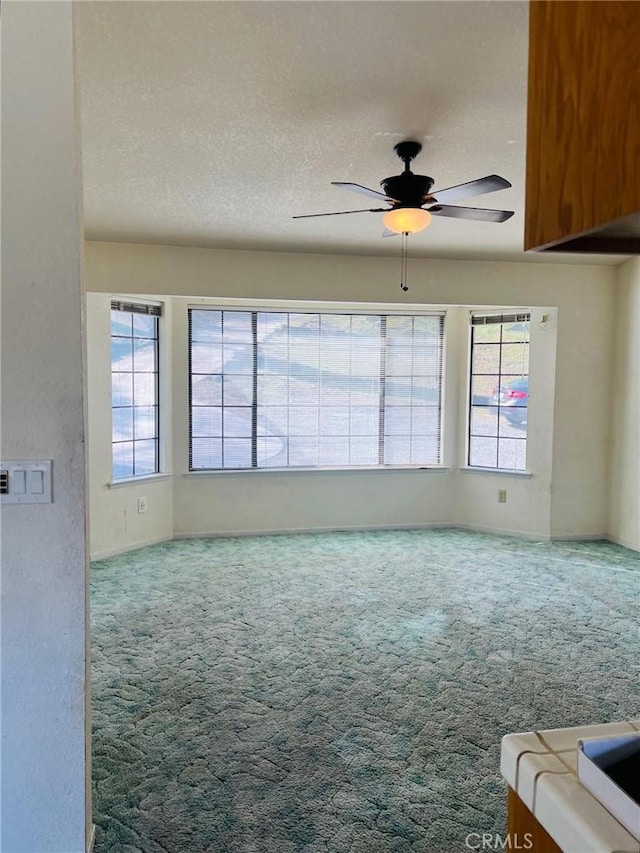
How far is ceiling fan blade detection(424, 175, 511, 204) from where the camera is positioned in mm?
2628

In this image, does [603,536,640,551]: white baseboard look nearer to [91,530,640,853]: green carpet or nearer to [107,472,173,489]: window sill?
[91,530,640,853]: green carpet

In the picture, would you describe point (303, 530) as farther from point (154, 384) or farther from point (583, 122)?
point (583, 122)

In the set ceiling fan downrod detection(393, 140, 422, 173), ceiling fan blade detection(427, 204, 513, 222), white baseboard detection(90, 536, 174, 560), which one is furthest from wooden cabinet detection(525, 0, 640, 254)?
white baseboard detection(90, 536, 174, 560)

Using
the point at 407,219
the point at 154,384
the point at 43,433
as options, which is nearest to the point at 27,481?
the point at 43,433

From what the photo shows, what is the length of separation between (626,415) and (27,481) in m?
5.21

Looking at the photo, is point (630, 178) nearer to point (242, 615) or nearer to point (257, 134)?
point (257, 134)

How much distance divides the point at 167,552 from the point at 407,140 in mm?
3762

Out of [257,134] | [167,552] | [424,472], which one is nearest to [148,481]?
[167,552]

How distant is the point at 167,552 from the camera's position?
200 inches

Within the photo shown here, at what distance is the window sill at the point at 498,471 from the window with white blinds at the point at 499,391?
5 centimetres

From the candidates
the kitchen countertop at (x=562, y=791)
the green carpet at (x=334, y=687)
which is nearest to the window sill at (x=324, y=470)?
the green carpet at (x=334, y=687)

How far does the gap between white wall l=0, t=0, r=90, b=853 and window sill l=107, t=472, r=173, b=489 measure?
340cm

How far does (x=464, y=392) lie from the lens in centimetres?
599

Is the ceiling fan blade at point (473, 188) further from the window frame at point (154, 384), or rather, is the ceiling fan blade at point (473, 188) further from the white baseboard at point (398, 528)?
the white baseboard at point (398, 528)
